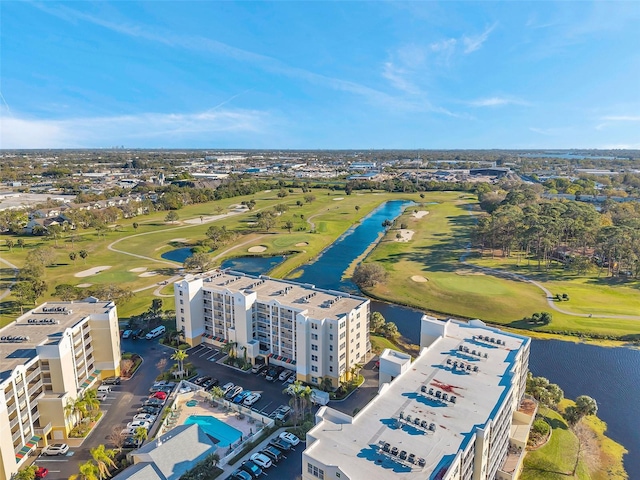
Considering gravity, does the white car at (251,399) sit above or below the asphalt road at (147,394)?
above

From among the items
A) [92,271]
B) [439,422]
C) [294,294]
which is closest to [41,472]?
[294,294]

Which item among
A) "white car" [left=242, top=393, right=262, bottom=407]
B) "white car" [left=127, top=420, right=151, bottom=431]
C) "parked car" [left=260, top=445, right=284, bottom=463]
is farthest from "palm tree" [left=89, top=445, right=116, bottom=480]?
"white car" [left=242, top=393, right=262, bottom=407]

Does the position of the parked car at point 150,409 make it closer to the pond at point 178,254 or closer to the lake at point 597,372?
the lake at point 597,372

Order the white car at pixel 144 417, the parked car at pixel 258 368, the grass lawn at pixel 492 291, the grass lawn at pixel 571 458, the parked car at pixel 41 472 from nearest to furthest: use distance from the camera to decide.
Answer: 1. the parked car at pixel 41 472
2. the grass lawn at pixel 571 458
3. the white car at pixel 144 417
4. the parked car at pixel 258 368
5. the grass lawn at pixel 492 291

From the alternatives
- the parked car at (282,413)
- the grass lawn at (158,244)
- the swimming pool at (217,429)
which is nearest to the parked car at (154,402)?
the swimming pool at (217,429)

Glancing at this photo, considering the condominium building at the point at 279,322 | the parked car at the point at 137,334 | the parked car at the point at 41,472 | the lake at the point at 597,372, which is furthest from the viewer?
the parked car at the point at 137,334

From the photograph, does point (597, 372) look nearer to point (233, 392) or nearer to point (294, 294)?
point (294, 294)

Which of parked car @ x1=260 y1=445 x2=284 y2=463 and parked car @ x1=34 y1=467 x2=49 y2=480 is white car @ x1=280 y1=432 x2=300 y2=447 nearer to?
parked car @ x1=260 y1=445 x2=284 y2=463

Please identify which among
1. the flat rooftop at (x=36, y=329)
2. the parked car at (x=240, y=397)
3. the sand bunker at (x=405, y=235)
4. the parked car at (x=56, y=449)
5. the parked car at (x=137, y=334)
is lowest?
the parked car at (x=56, y=449)

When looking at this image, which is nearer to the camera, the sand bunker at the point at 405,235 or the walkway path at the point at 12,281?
the walkway path at the point at 12,281
